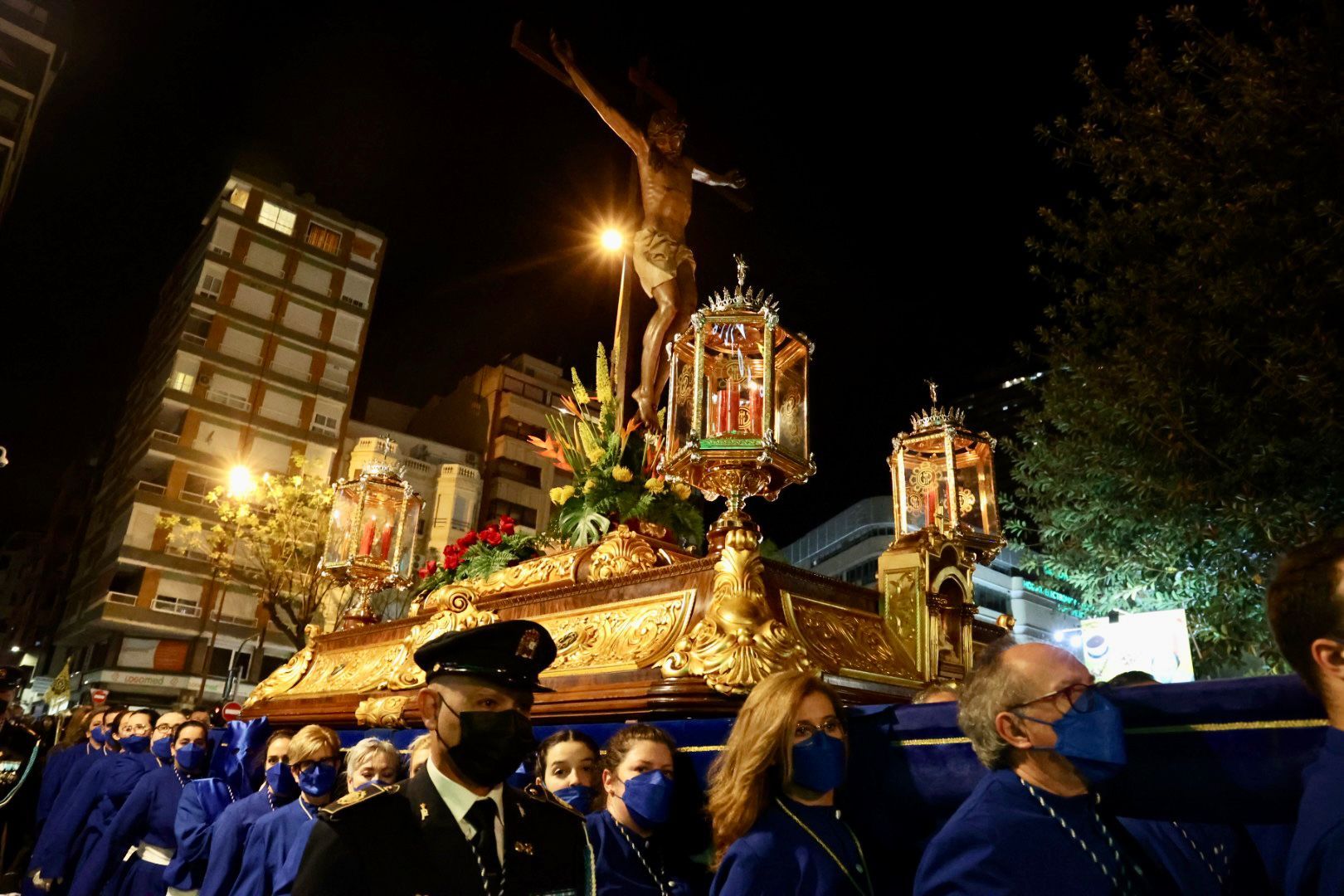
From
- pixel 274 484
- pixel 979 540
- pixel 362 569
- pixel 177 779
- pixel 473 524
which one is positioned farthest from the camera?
pixel 473 524

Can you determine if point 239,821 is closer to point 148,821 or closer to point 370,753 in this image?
point 370,753

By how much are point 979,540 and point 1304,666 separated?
3712mm

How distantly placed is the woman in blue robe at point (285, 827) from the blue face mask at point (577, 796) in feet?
3.87

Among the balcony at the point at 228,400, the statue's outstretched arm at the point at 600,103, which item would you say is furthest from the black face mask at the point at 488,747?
the balcony at the point at 228,400

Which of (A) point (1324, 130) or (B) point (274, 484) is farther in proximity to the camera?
(B) point (274, 484)

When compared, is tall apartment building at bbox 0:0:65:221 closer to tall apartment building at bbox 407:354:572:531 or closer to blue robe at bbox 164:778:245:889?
tall apartment building at bbox 407:354:572:531

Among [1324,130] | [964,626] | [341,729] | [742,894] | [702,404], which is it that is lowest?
[742,894]

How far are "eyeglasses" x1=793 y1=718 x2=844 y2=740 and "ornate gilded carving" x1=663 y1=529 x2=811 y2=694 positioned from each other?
1114mm

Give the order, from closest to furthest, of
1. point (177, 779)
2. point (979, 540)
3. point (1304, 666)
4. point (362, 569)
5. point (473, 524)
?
point (1304, 666)
point (979, 540)
point (177, 779)
point (362, 569)
point (473, 524)

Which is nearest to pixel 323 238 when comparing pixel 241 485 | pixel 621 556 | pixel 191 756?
pixel 241 485

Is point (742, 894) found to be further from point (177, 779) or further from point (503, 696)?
point (177, 779)

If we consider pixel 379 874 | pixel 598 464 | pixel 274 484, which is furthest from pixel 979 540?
pixel 274 484

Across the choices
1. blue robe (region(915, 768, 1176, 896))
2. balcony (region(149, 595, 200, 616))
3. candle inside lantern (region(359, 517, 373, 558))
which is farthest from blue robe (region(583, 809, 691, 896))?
balcony (region(149, 595, 200, 616))

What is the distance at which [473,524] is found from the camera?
37.4 meters
